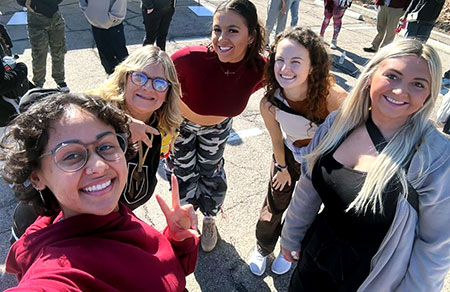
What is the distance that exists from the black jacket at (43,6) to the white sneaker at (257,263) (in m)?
3.63

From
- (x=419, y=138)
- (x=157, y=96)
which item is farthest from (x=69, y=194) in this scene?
(x=419, y=138)

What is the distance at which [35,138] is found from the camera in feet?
3.52

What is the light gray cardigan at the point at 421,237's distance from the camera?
128 cm

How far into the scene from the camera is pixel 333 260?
5.03ft

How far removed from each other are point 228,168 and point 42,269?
2.68 meters

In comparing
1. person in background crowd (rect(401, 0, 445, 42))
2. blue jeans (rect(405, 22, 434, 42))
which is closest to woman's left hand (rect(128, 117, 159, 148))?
person in background crowd (rect(401, 0, 445, 42))

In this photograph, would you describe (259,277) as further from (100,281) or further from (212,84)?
(100,281)

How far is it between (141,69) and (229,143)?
2203 mm

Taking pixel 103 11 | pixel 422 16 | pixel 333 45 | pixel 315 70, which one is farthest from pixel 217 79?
pixel 333 45

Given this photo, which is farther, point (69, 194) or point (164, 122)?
point (164, 122)

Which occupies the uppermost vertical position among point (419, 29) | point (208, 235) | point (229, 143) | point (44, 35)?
point (419, 29)

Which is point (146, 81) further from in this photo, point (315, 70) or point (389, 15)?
point (389, 15)

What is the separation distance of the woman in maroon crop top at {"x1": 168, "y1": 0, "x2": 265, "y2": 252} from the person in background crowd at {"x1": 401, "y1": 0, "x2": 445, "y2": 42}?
13.1ft

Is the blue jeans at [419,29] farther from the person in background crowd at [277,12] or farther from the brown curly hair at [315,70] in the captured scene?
the brown curly hair at [315,70]
